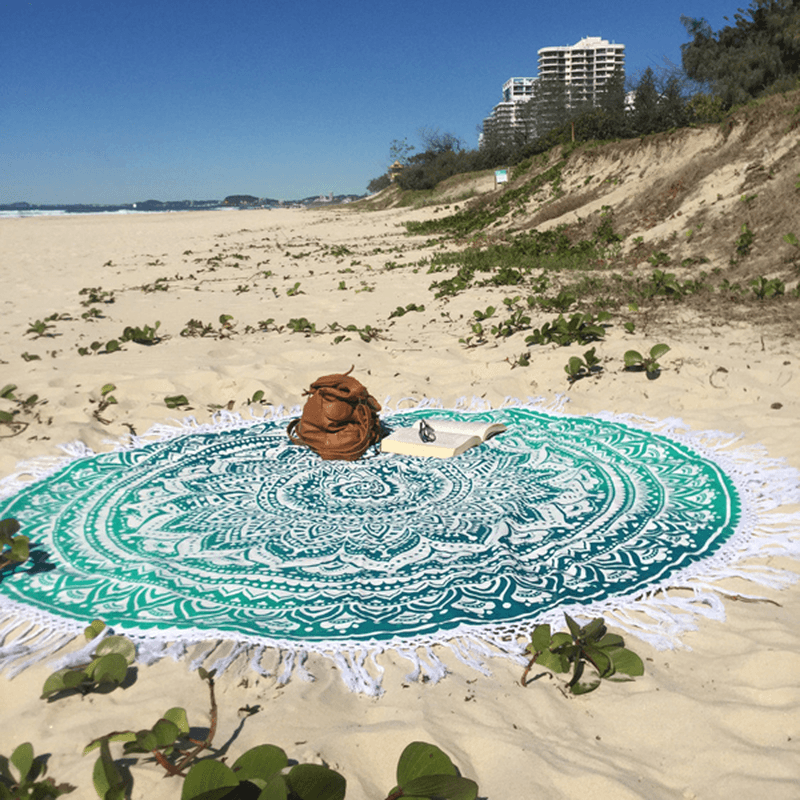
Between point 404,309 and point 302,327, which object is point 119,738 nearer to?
point 302,327

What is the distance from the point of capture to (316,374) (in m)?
5.85

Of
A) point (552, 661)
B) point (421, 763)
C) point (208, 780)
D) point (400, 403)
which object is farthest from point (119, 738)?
point (400, 403)

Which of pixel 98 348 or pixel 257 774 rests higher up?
pixel 98 348

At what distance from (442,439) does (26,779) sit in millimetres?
2957

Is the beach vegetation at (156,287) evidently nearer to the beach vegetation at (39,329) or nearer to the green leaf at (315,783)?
the beach vegetation at (39,329)

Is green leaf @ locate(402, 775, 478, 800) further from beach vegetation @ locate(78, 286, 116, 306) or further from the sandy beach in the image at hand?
beach vegetation @ locate(78, 286, 116, 306)

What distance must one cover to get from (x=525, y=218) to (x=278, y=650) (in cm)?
1465

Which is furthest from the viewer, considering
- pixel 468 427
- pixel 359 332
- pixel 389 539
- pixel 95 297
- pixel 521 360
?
pixel 95 297

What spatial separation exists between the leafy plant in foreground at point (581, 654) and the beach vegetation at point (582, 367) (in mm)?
3339

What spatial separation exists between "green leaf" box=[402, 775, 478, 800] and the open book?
8.43 ft

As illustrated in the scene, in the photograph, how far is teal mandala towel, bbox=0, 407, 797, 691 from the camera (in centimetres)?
246

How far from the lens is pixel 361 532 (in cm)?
319

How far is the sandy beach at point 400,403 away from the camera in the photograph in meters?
1.77

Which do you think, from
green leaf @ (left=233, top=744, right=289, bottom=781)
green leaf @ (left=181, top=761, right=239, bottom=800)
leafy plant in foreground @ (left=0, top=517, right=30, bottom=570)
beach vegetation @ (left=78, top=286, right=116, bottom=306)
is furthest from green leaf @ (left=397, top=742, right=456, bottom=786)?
beach vegetation @ (left=78, top=286, right=116, bottom=306)
